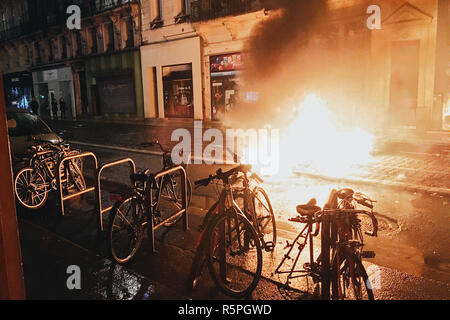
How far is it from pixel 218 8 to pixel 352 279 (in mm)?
19923

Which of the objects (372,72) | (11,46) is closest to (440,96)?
(372,72)

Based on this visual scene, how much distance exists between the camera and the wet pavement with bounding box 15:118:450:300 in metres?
3.48

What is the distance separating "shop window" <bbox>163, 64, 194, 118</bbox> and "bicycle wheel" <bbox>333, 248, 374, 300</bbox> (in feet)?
69.5

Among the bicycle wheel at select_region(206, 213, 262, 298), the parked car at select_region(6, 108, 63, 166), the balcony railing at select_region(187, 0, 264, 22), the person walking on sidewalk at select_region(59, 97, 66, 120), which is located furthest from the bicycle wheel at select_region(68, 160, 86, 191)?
the person walking on sidewalk at select_region(59, 97, 66, 120)

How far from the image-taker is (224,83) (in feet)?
72.2

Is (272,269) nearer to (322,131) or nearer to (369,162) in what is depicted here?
(369,162)

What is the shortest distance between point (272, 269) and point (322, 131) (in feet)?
33.5

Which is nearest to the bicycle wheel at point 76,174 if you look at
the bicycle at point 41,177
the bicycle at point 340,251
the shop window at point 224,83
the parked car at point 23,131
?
the bicycle at point 41,177

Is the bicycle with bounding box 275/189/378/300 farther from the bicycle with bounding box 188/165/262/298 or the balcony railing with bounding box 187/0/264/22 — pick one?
the balcony railing with bounding box 187/0/264/22

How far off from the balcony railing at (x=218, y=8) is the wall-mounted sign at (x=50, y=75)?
17.8m

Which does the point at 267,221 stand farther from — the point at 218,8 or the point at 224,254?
the point at 218,8

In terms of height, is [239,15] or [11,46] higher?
[11,46]

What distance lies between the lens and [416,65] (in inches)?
595

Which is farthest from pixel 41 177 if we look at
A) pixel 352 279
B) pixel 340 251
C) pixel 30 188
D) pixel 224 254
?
pixel 352 279
